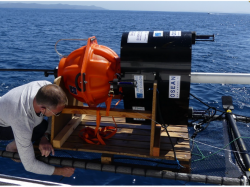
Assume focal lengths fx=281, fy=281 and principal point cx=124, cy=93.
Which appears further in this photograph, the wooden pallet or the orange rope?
the orange rope

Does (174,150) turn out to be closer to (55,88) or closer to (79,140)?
(79,140)

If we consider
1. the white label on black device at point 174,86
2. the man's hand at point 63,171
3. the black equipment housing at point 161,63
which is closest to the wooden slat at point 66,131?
the man's hand at point 63,171

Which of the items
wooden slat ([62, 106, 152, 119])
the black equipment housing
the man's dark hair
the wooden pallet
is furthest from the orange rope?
the man's dark hair

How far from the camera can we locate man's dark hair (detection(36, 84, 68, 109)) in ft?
8.62

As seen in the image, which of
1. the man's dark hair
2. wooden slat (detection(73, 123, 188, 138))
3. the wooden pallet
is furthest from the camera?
wooden slat (detection(73, 123, 188, 138))

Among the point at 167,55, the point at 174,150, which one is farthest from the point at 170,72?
the point at 174,150

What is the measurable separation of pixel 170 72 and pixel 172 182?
1.49m

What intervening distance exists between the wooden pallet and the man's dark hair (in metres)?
0.35

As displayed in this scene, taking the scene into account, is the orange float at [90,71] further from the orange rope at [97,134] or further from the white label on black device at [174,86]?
the white label on black device at [174,86]

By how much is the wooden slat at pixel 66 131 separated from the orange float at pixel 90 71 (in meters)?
0.45

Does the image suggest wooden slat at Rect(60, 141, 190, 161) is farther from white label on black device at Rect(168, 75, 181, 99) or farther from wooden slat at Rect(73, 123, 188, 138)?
white label on black device at Rect(168, 75, 181, 99)

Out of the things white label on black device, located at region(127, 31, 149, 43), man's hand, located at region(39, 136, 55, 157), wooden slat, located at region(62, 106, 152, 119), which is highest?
white label on black device, located at region(127, 31, 149, 43)

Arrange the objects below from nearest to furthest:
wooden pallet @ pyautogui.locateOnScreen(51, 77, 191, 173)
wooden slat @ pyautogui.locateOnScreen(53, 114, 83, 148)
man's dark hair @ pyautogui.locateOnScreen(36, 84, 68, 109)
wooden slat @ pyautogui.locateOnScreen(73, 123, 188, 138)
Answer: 1. man's dark hair @ pyautogui.locateOnScreen(36, 84, 68, 109)
2. wooden pallet @ pyautogui.locateOnScreen(51, 77, 191, 173)
3. wooden slat @ pyautogui.locateOnScreen(53, 114, 83, 148)
4. wooden slat @ pyautogui.locateOnScreen(73, 123, 188, 138)

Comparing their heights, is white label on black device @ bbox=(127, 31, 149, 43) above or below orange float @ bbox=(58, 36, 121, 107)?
above
